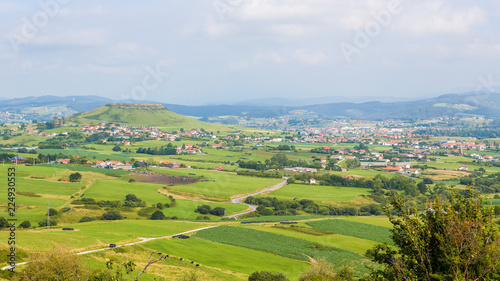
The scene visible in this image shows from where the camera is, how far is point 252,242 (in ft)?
146

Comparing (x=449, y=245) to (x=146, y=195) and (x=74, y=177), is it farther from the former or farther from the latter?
(x=74, y=177)

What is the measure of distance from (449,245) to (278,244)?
3190 cm

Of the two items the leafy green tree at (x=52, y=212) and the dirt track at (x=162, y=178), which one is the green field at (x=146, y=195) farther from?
the leafy green tree at (x=52, y=212)

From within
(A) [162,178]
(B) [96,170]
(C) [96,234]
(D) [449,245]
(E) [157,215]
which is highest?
(D) [449,245]

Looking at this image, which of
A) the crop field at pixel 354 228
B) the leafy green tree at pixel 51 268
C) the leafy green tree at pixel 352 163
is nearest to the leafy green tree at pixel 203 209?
the crop field at pixel 354 228

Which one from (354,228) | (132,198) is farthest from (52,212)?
(354,228)

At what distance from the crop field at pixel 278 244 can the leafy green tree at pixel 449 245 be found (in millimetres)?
23566

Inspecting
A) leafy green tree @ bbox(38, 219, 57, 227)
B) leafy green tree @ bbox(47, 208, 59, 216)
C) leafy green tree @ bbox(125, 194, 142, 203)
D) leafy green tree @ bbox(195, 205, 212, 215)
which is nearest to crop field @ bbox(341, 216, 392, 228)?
leafy green tree @ bbox(195, 205, 212, 215)

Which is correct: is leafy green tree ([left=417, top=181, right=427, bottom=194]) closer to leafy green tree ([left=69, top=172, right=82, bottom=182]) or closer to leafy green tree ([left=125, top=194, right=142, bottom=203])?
leafy green tree ([left=125, top=194, right=142, bottom=203])

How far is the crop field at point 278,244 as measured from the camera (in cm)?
4047

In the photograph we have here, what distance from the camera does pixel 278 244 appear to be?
44.2 metres

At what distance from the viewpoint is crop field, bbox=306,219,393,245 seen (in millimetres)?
50750

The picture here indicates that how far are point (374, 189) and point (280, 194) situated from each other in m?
20.6

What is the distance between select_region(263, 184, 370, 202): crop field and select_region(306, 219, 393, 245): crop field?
18768 millimetres
